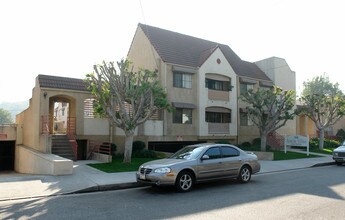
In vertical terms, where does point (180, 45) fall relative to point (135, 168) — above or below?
above

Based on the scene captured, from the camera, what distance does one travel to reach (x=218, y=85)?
28391mm

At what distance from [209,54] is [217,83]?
9.02 ft

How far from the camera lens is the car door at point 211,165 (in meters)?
10.5

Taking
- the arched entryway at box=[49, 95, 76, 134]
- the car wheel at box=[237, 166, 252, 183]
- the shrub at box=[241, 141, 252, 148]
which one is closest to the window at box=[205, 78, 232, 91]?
the shrub at box=[241, 141, 252, 148]

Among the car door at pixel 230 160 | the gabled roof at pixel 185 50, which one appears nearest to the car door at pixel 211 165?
the car door at pixel 230 160

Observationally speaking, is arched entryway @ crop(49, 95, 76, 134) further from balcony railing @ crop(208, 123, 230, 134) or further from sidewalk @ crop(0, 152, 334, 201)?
balcony railing @ crop(208, 123, 230, 134)

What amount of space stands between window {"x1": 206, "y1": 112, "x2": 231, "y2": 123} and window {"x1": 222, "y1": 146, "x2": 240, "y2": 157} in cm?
1533

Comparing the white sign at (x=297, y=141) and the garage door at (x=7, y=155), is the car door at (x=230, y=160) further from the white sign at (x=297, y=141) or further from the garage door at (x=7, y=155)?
the garage door at (x=7, y=155)

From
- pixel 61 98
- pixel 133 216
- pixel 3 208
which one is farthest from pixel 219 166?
pixel 61 98

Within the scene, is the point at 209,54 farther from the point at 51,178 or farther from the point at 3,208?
the point at 3,208

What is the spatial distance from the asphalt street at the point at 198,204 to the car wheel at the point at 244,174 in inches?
27.0

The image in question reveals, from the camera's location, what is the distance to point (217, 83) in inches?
1115

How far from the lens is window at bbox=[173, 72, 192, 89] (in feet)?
82.9

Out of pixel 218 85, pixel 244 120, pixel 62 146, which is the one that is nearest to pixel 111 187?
pixel 62 146
